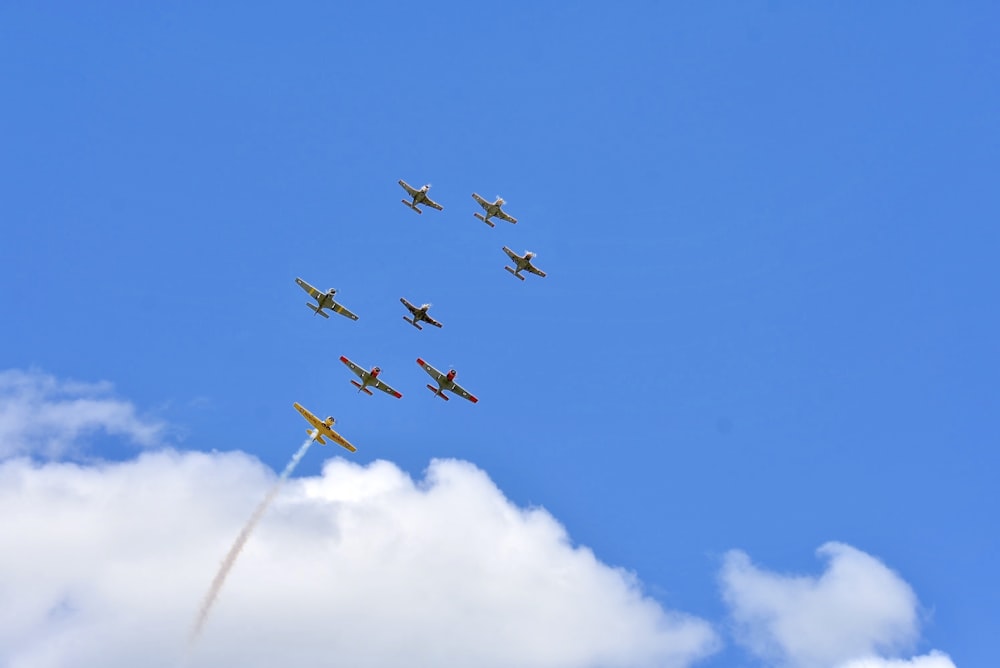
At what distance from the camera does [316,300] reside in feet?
648

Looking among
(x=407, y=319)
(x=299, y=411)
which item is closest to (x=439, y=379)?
(x=407, y=319)

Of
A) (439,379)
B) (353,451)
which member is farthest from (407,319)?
(353,451)

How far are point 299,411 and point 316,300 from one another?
18.6 metres

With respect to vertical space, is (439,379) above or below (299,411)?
above

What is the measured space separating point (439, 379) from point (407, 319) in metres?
11.3

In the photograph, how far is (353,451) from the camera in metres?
200

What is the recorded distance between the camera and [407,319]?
19625 cm

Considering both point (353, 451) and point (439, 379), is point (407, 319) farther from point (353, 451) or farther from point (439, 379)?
point (353, 451)

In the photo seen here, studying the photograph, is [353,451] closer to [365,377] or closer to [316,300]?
[365,377]

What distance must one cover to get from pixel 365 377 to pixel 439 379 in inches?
491

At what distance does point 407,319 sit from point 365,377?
12.3 meters

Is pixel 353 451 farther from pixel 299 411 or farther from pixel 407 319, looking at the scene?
pixel 407 319

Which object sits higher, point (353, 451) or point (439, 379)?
point (439, 379)

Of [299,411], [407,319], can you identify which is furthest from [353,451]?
[407,319]
